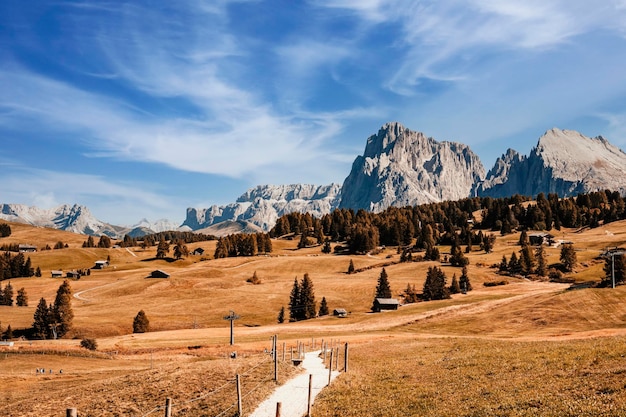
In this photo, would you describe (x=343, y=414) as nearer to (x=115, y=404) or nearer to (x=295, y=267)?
(x=115, y=404)

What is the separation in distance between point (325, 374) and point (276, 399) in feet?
33.5

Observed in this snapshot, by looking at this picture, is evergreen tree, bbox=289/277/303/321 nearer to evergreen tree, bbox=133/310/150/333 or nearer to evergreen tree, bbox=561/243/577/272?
evergreen tree, bbox=133/310/150/333

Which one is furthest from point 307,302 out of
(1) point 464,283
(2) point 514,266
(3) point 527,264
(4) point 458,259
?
(3) point 527,264

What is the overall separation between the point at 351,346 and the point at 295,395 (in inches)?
1395

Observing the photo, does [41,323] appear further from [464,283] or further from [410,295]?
[464,283]

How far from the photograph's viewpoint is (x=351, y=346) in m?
62.3

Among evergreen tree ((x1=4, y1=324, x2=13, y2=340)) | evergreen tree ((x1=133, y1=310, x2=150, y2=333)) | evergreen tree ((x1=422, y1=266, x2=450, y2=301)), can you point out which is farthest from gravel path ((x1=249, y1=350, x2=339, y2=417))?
evergreen tree ((x1=422, y1=266, x2=450, y2=301))

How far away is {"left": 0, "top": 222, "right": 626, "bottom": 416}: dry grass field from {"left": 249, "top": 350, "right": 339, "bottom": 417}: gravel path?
905 millimetres

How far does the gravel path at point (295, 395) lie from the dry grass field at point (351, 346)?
91cm

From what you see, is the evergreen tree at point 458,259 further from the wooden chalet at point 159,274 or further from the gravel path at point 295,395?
the gravel path at point 295,395

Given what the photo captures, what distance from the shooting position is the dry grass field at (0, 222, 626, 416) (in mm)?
24125

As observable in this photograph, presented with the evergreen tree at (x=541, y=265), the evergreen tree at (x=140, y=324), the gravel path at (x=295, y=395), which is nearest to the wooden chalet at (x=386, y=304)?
the evergreen tree at (x=541, y=265)

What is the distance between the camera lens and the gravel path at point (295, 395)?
24.0 meters

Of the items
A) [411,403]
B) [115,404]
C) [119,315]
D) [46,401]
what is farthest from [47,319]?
[411,403]
